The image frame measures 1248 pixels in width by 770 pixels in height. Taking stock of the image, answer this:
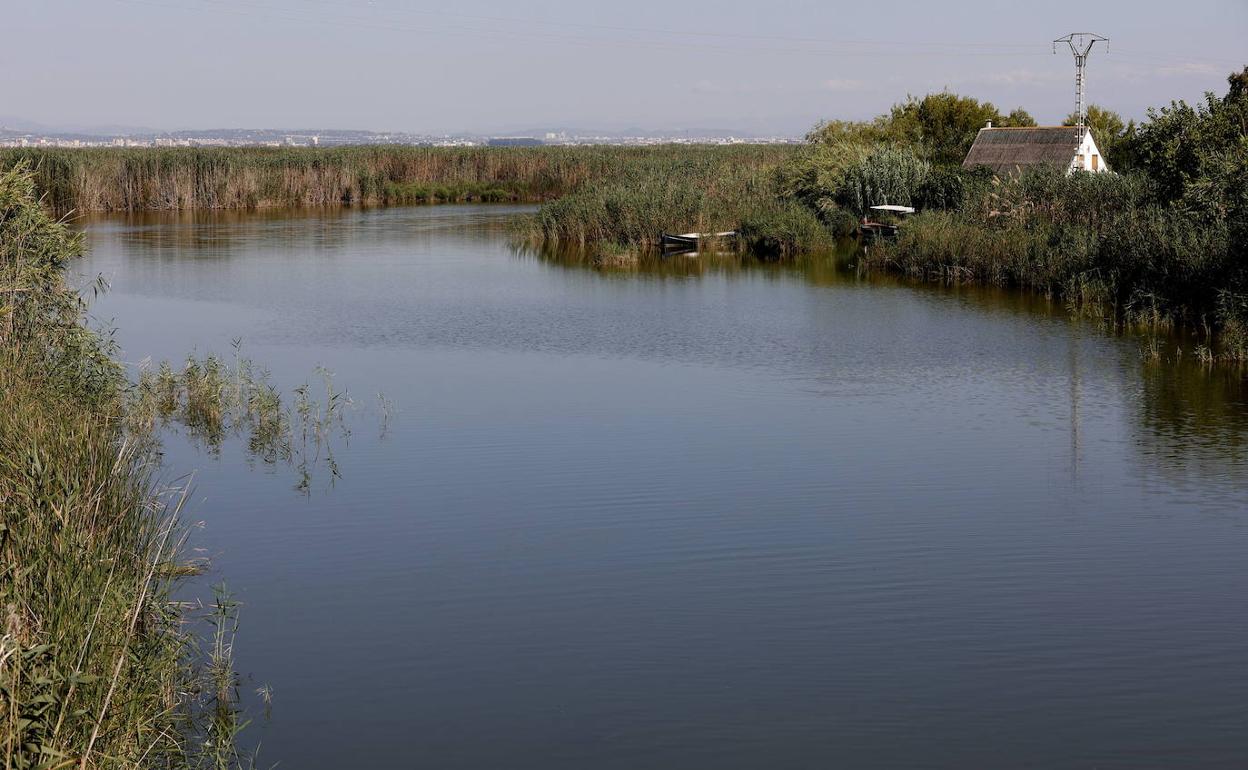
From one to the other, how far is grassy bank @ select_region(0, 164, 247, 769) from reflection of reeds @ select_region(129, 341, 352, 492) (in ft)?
9.73

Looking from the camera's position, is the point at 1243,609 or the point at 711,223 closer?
the point at 1243,609

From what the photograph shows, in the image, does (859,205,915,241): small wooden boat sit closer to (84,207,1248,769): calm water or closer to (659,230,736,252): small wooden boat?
(659,230,736,252): small wooden boat

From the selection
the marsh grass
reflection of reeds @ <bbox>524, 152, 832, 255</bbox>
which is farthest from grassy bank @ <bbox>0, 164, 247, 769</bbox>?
reflection of reeds @ <bbox>524, 152, 832, 255</bbox>

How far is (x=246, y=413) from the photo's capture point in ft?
52.4

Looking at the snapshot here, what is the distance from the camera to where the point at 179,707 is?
25.3ft

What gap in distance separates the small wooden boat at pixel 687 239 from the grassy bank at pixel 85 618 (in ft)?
84.4

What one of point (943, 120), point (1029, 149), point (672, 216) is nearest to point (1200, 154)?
point (672, 216)

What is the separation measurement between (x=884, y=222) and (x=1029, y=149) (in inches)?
441

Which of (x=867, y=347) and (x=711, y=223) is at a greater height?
(x=711, y=223)

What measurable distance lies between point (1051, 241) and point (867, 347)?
7.72 meters

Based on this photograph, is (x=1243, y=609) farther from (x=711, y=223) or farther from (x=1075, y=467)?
(x=711, y=223)

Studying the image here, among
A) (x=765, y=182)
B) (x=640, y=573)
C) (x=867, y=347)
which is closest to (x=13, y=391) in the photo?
(x=640, y=573)

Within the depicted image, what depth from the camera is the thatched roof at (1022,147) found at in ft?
144

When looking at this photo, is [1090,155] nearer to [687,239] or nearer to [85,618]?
[687,239]
